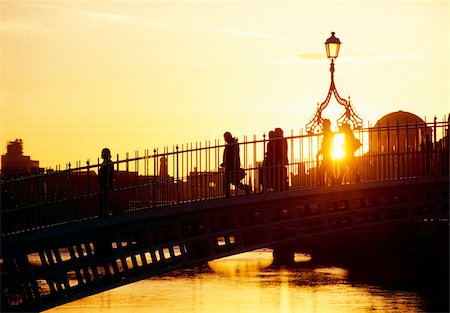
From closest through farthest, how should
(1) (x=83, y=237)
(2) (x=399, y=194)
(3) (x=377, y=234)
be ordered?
1. (1) (x=83, y=237)
2. (2) (x=399, y=194)
3. (3) (x=377, y=234)

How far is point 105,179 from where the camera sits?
25.8 m

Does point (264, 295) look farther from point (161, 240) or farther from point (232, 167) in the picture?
point (232, 167)

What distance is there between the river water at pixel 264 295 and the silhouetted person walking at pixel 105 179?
13924 millimetres

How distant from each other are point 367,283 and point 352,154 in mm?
21566

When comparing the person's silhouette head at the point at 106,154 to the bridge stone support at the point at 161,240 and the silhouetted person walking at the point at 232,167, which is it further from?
the silhouetted person walking at the point at 232,167

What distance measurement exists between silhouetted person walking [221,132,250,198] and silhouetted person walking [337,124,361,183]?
2182 mm

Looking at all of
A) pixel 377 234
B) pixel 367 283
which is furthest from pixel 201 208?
pixel 377 234

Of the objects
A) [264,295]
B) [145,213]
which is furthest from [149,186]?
[264,295]

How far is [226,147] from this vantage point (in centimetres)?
2616

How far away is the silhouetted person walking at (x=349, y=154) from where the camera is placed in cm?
2678

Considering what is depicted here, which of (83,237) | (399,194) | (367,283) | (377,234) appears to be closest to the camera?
(83,237)

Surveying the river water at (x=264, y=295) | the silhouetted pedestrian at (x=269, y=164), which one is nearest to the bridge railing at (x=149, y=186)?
Result: the silhouetted pedestrian at (x=269, y=164)

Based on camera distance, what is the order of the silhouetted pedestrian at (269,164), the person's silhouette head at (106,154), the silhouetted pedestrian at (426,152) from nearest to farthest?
the person's silhouette head at (106,154) → the silhouetted pedestrian at (269,164) → the silhouetted pedestrian at (426,152)

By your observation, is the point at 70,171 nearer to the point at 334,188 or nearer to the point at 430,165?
the point at 334,188
